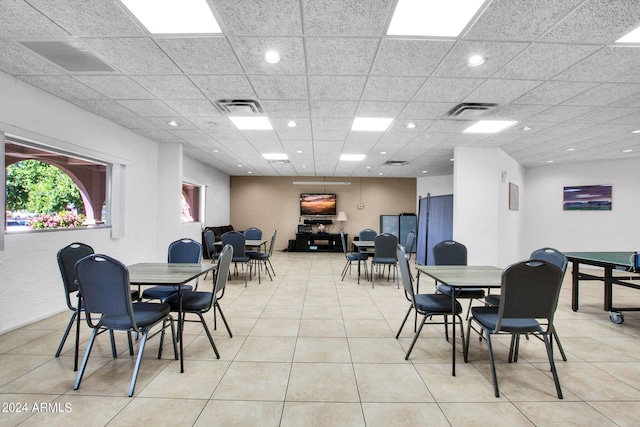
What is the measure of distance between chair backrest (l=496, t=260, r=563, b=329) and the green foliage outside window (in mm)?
5074

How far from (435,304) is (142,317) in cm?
256

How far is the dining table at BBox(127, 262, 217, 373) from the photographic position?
234 centimetres

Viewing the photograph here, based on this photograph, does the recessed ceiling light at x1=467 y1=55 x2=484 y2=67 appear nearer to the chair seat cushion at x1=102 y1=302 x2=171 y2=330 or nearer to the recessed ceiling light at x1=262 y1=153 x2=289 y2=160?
the chair seat cushion at x1=102 y1=302 x2=171 y2=330

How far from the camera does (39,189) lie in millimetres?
3557

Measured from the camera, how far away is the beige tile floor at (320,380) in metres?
1.85

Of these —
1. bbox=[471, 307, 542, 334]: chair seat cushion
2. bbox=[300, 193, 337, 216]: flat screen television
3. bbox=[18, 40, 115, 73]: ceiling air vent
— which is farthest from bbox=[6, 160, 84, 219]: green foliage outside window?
bbox=[300, 193, 337, 216]: flat screen television

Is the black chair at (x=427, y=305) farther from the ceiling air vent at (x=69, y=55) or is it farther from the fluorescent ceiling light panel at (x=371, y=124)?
the ceiling air vent at (x=69, y=55)

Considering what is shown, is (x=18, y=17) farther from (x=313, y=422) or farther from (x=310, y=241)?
(x=310, y=241)

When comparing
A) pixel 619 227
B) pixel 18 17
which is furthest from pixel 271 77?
pixel 619 227

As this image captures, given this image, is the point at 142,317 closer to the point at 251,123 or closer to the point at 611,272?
the point at 251,123

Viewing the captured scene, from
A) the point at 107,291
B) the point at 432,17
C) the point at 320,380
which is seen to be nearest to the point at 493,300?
the point at 320,380

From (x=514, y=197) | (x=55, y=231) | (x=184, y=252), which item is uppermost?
(x=514, y=197)

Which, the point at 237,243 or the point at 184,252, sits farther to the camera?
the point at 237,243

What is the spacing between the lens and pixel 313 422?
1.79 metres
